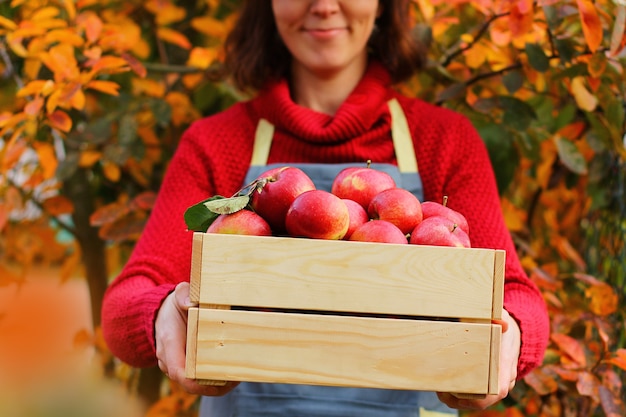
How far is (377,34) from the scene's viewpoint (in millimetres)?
1853

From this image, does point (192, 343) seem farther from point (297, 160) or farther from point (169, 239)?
point (297, 160)

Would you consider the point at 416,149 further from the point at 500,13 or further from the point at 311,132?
the point at 500,13

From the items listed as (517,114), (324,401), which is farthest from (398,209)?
(517,114)

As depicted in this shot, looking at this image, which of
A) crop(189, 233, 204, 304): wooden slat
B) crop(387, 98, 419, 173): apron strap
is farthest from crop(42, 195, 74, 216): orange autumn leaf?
crop(189, 233, 204, 304): wooden slat

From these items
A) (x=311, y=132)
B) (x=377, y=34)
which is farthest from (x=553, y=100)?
(x=311, y=132)

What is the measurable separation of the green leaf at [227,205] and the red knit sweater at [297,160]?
37 cm

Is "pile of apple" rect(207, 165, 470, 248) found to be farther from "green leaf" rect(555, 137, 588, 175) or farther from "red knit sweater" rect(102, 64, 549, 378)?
"green leaf" rect(555, 137, 588, 175)

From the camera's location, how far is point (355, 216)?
117 centimetres

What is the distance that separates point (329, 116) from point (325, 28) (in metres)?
0.19

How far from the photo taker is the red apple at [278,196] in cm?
115

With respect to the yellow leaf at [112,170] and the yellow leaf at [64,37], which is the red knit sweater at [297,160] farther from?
the yellow leaf at [112,170]

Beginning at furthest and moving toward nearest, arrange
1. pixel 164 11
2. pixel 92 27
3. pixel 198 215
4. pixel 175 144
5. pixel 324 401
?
pixel 175 144 < pixel 164 11 < pixel 92 27 < pixel 324 401 < pixel 198 215

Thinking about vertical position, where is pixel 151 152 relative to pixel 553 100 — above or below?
below

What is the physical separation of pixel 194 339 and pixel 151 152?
128cm
